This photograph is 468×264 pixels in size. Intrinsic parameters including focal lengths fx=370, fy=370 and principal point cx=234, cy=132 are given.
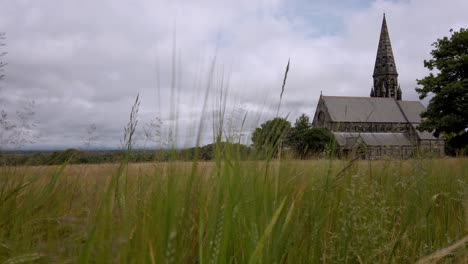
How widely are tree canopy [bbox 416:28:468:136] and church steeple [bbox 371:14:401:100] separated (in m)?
49.5

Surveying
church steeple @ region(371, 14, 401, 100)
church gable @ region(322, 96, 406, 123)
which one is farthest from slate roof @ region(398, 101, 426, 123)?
church steeple @ region(371, 14, 401, 100)

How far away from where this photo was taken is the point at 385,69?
245 feet

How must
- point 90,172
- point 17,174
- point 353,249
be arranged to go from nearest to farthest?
1. point 353,249
2. point 17,174
3. point 90,172

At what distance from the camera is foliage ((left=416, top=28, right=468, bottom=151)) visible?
25.6 meters

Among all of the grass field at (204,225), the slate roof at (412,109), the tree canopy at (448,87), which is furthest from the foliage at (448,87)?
the slate roof at (412,109)

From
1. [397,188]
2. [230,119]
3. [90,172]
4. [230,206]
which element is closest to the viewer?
[230,206]

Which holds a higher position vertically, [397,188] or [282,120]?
[282,120]

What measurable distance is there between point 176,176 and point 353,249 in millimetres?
1298

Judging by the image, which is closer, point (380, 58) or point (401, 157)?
point (401, 157)

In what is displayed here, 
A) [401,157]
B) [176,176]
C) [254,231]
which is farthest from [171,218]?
[401,157]

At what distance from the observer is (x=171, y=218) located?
92 cm

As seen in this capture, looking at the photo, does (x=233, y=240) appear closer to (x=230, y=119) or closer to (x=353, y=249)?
(x=230, y=119)

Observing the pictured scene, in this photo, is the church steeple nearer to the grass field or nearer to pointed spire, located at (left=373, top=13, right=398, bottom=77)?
pointed spire, located at (left=373, top=13, right=398, bottom=77)

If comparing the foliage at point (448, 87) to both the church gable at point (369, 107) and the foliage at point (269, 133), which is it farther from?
the church gable at point (369, 107)
